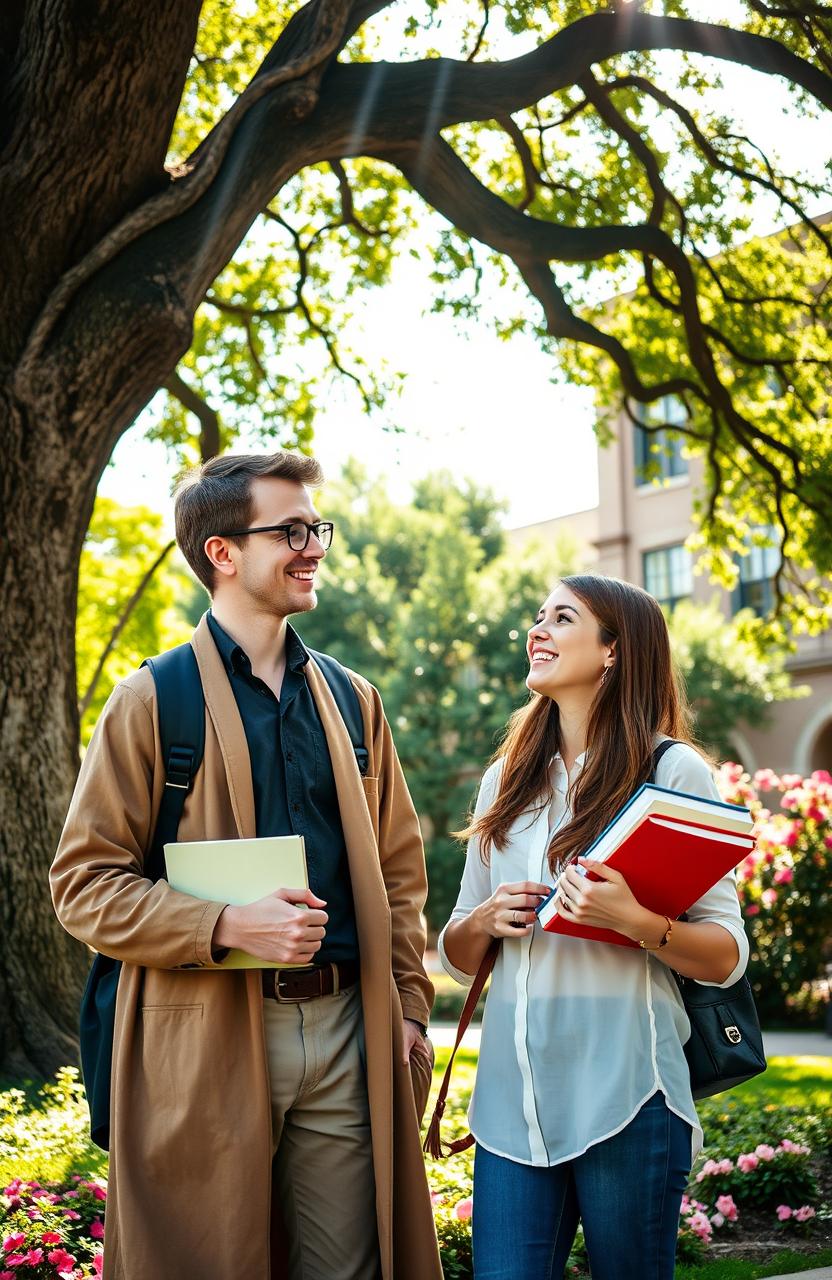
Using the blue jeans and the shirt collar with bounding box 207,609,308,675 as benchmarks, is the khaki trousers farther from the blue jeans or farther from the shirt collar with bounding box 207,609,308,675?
the shirt collar with bounding box 207,609,308,675

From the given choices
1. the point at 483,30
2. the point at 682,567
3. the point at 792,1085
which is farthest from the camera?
the point at 682,567

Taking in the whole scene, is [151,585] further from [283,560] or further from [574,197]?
[283,560]

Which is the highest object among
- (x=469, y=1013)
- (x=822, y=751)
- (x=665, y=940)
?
(x=822, y=751)

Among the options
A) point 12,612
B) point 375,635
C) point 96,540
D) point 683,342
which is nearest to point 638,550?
point 375,635

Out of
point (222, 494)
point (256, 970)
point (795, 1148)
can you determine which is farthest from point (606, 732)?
point (795, 1148)

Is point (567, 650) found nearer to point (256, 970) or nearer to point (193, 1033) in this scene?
point (256, 970)

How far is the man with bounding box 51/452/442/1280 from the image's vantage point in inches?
110

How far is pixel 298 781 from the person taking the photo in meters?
3.14

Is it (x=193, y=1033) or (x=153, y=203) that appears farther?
(x=153, y=203)

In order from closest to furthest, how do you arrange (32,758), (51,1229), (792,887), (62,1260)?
(62,1260) < (51,1229) < (32,758) < (792,887)

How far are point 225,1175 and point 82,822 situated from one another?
2.68 ft

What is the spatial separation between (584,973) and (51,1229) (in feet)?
7.39

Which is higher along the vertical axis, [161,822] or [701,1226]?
[161,822]

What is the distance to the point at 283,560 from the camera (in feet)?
10.6
